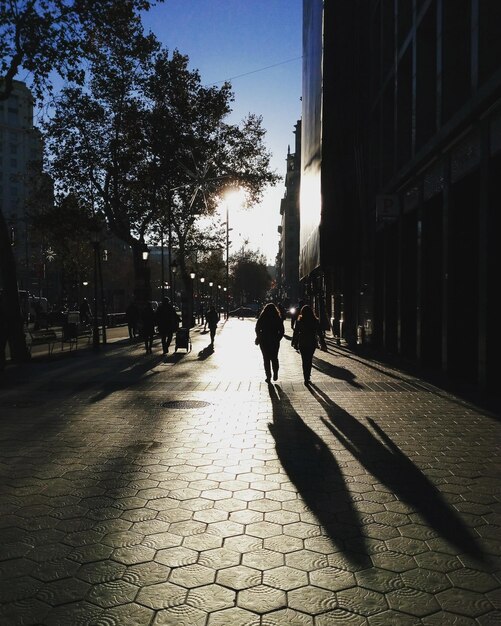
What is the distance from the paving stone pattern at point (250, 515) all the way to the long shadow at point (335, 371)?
3083 millimetres

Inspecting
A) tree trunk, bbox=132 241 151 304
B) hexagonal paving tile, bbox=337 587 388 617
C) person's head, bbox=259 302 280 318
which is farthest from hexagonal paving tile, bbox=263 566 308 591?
tree trunk, bbox=132 241 151 304

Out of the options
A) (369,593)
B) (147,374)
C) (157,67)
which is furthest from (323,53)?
(369,593)

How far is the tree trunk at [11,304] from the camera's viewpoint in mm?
16625

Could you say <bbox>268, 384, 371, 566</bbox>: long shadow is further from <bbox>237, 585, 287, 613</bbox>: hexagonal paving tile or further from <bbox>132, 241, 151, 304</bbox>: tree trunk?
<bbox>132, 241, 151, 304</bbox>: tree trunk

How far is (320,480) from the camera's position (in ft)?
17.2

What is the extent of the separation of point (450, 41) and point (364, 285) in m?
11.1

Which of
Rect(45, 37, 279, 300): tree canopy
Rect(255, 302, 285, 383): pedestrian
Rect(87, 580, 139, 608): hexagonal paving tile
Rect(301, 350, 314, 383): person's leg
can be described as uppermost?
Rect(45, 37, 279, 300): tree canopy

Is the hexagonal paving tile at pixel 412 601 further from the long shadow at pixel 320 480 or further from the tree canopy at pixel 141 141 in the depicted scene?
the tree canopy at pixel 141 141

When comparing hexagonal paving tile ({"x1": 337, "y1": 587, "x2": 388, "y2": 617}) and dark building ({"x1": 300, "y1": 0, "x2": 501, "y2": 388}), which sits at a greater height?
dark building ({"x1": 300, "y1": 0, "x2": 501, "y2": 388})

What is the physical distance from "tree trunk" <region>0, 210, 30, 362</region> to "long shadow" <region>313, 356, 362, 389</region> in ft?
28.6

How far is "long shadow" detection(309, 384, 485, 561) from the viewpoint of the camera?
398 centimetres

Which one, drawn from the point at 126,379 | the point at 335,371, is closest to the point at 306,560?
the point at 126,379

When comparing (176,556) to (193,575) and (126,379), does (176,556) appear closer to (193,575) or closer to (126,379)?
(193,575)

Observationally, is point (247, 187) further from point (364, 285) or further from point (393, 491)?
point (393, 491)
